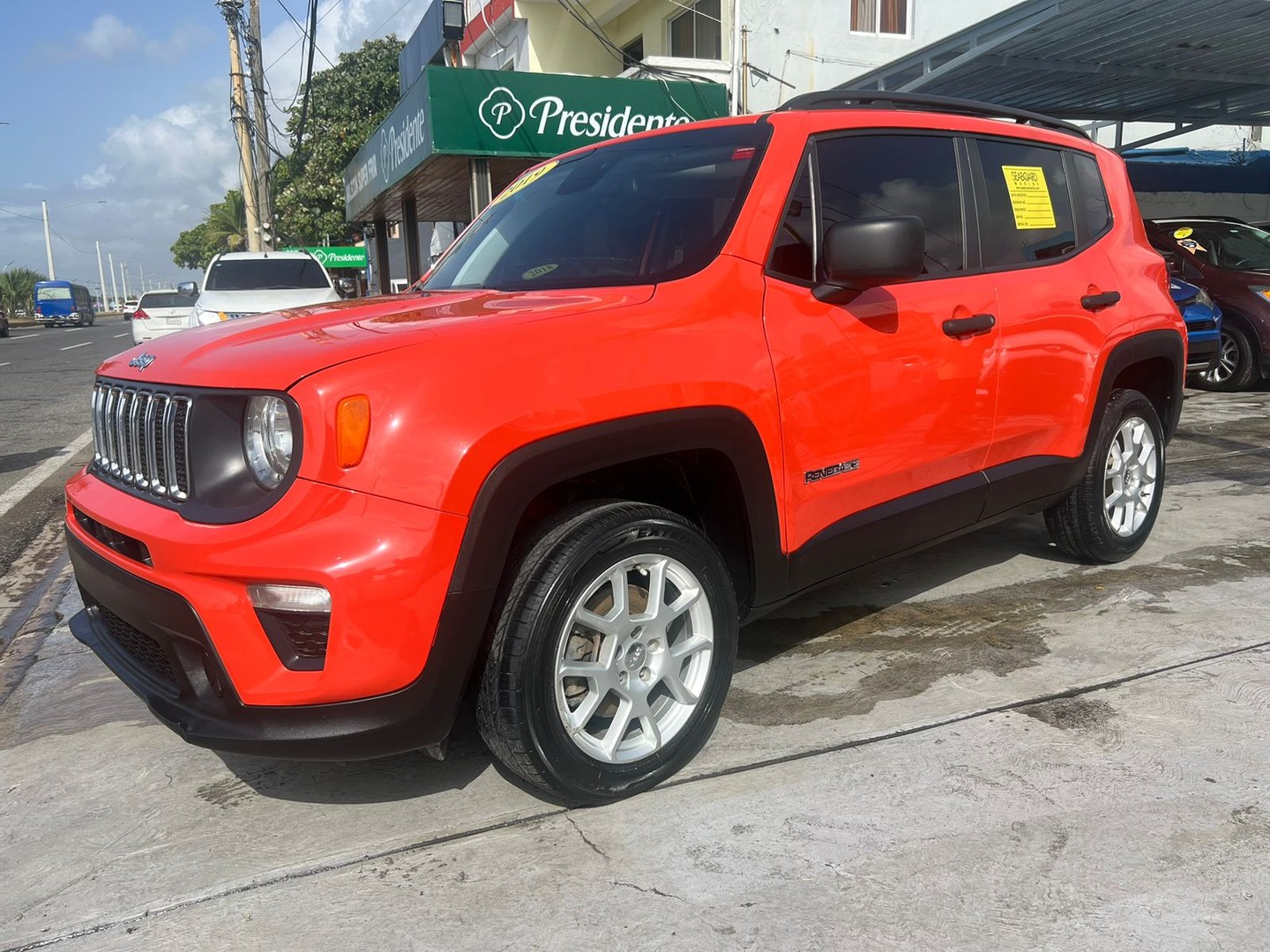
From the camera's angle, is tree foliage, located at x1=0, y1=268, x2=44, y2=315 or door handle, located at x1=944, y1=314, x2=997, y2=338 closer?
door handle, located at x1=944, y1=314, x2=997, y2=338

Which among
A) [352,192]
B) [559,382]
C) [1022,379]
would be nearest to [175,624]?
[559,382]

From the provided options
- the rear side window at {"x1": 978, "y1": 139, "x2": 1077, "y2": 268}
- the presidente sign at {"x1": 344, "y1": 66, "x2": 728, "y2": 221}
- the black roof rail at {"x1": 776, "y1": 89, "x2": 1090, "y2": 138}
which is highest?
the presidente sign at {"x1": 344, "y1": 66, "x2": 728, "y2": 221}

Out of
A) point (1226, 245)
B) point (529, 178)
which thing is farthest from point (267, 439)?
point (1226, 245)

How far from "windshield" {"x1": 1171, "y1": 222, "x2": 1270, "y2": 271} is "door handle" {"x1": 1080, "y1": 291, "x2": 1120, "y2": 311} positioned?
7293 mm

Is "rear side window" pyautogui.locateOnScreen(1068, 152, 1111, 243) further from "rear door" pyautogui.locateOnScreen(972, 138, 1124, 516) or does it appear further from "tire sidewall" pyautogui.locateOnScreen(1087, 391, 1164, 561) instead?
"tire sidewall" pyautogui.locateOnScreen(1087, 391, 1164, 561)

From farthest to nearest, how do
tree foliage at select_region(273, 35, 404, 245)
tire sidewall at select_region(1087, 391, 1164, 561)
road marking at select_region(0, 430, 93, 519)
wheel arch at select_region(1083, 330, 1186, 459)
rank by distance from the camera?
tree foliage at select_region(273, 35, 404, 245) < road marking at select_region(0, 430, 93, 519) < tire sidewall at select_region(1087, 391, 1164, 561) < wheel arch at select_region(1083, 330, 1186, 459)

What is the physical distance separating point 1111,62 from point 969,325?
10.9 metres

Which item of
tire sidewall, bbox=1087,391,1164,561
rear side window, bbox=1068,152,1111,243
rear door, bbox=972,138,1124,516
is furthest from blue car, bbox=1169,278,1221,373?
rear door, bbox=972,138,1124,516

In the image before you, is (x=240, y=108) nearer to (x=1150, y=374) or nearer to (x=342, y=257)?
(x=342, y=257)

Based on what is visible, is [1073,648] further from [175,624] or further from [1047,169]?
[175,624]

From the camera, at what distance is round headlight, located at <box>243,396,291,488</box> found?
2330 mm

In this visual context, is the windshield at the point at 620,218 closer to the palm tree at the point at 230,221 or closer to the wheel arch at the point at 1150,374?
the wheel arch at the point at 1150,374

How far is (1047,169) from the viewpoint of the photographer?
13.7 feet

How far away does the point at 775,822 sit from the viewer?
2.65m
